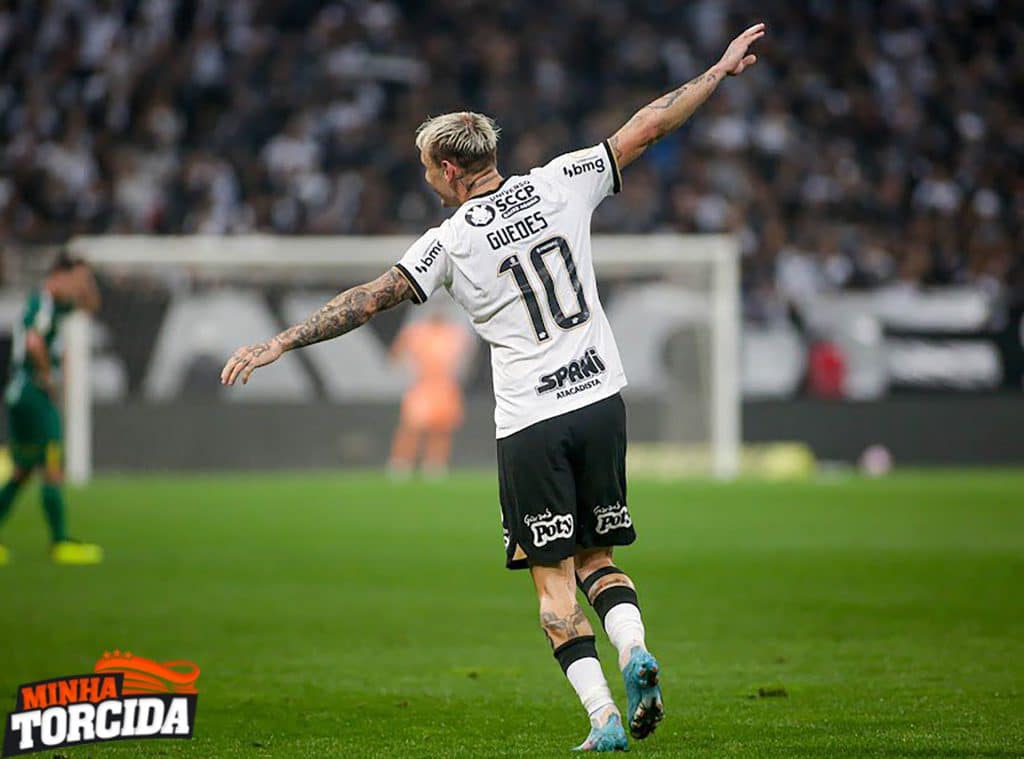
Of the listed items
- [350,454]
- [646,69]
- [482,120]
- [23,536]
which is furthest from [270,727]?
[646,69]

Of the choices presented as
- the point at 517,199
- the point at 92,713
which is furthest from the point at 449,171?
the point at 92,713

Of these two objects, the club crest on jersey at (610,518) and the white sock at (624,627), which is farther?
the club crest on jersey at (610,518)

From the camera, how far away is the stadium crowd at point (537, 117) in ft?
74.7

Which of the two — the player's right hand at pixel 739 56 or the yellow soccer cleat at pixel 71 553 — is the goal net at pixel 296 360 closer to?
the yellow soccer cleat at pixel 71 553

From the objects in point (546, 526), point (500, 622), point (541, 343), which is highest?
point (541, 343)

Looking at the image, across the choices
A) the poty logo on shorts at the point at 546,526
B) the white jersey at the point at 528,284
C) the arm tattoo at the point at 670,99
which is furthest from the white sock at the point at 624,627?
the arm tattoo at the point at 670,99

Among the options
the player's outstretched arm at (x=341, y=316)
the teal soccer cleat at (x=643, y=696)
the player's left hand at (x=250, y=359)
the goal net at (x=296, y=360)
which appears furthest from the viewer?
the goal net at (x=296, y=360)

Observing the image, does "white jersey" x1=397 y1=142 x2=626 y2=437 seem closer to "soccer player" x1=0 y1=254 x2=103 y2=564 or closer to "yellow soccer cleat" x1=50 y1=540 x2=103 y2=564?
"soccer player" x1=0 y1=254 x2=103 y2=564

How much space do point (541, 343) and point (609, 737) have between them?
4.16 ft

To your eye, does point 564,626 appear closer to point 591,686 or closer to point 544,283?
point 591,686

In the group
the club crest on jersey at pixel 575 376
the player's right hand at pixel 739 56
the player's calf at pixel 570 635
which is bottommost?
the player's calf at pixel 570 635

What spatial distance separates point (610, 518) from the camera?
5.70 m

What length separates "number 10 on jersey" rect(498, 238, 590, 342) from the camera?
18.5ft

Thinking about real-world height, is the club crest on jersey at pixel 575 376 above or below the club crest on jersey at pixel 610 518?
above
